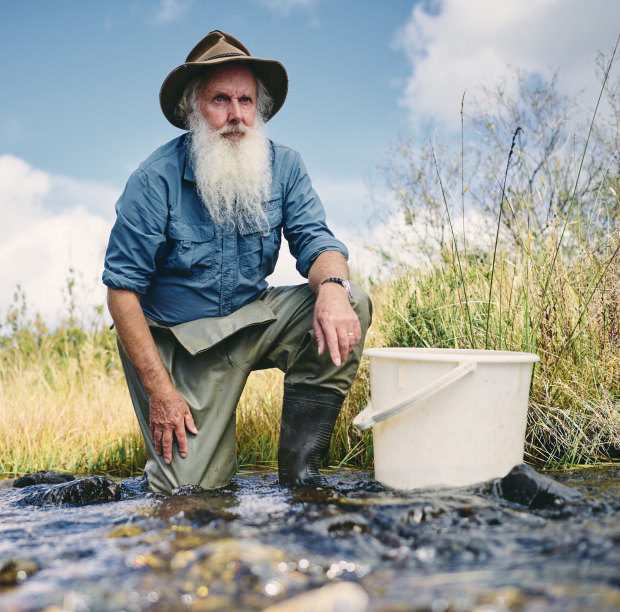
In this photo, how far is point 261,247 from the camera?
9.96ft

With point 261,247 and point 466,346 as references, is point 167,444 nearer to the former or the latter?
point 261,247

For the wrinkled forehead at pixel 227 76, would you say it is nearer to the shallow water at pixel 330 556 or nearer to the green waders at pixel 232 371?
the green waders at pixel 232 371

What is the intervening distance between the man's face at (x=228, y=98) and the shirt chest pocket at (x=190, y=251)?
502 mm

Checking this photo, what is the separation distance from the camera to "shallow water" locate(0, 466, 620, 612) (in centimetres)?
131

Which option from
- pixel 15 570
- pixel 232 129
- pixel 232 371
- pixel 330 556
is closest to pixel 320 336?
pixel 232 371

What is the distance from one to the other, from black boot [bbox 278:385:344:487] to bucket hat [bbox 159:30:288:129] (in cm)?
155

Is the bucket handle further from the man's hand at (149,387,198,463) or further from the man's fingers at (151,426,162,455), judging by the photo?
the man's fingers at (151,426,162,455)

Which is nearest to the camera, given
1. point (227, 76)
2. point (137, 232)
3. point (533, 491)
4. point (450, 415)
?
point (533, 491)

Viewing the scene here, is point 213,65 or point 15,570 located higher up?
point 213,65

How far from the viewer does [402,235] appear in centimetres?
498

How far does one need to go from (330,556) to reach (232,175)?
1.96 meters

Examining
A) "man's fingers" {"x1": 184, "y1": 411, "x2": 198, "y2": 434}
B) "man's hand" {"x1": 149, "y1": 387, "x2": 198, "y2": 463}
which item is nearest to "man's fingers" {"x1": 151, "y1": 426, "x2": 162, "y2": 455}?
"man's hand" {"x1": 149, "y1": 387, "x2": 198, "y2": 463}

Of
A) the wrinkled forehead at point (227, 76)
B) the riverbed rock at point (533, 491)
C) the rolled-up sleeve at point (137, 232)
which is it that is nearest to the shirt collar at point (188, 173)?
the rolled-up sleeve at point (137, 232)

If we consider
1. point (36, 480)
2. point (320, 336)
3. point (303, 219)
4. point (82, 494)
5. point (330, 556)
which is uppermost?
point (303, 219)
